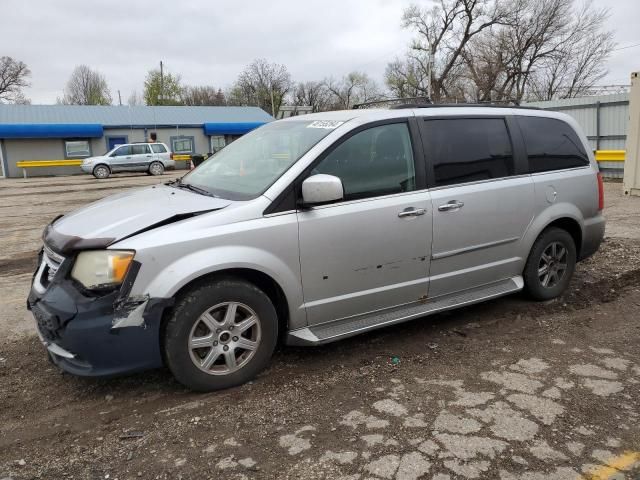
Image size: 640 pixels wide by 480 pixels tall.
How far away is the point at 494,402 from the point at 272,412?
1361mm

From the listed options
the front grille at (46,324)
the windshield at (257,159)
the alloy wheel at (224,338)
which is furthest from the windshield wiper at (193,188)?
the front grille at (46,324)

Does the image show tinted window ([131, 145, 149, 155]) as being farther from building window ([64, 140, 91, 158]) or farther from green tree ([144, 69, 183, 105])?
green tree ([144, 69, 183, 105])

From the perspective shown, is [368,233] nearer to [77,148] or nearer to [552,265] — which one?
[552,265]

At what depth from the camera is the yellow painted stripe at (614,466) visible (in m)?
2.54

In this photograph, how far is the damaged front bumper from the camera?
3.02m

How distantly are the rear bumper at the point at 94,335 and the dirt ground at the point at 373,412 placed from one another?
34 cm

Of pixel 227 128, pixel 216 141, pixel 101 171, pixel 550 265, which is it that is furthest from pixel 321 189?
pixel 216 141

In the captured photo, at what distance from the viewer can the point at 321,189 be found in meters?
3.40

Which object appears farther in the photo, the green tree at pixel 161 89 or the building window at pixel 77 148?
the green tree at pixel 161 89

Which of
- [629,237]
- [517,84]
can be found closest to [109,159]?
[629,237]

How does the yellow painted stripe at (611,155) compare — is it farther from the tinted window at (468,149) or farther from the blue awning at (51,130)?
the blue awning at (51,130)

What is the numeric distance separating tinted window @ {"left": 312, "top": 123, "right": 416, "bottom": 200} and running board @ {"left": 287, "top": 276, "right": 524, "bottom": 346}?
909mm

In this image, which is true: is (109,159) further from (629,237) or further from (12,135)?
(629,237)

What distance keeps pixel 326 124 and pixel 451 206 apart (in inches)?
45.6
